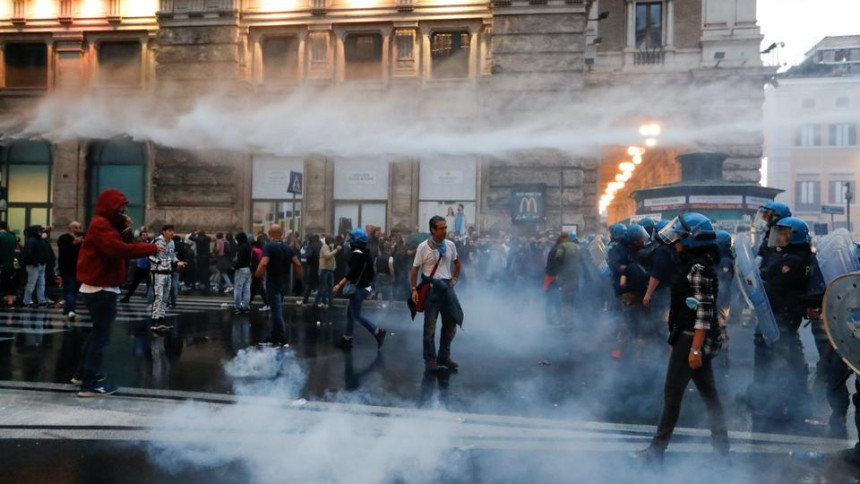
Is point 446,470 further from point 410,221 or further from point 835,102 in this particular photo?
point 835,102

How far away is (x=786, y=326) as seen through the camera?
233 inches

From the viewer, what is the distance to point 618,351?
829 centimetres

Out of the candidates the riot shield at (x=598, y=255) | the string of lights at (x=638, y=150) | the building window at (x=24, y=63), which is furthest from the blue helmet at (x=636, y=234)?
the building window at (x=24, y=63)

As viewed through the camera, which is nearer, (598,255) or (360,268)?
(360,268)

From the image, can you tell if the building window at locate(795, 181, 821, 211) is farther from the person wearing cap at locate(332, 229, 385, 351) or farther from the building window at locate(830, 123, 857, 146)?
the person wearing cap at locate(332, 229, 385, 351)

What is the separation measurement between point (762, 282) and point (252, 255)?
9.35m

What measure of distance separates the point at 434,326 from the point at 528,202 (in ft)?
40.2

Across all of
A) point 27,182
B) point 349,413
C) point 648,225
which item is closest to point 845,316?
point 349,413

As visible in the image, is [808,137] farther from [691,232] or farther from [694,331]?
[694,331]

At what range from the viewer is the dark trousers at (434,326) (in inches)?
282

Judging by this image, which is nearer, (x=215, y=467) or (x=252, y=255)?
(x=215, y=467)

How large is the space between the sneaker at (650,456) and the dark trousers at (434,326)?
10.3 feet

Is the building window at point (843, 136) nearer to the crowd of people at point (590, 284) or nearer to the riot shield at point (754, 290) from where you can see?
the crowd of people at point (590, 284)

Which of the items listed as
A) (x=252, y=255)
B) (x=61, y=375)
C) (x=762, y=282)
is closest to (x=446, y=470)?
(x=762, y=282)
